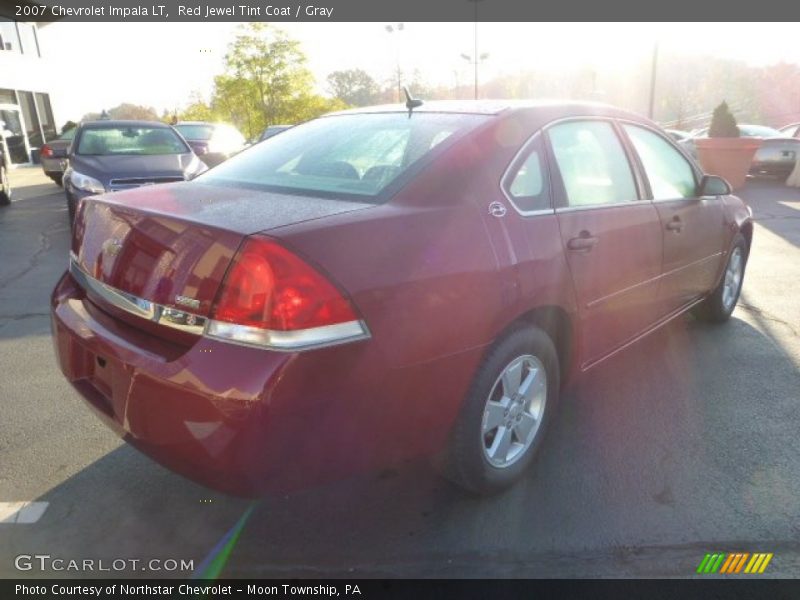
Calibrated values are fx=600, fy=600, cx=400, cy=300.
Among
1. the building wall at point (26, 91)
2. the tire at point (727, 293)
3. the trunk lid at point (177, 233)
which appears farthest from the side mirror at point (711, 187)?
the building wall at point (26, 91)

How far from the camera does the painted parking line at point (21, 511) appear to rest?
241 centimetres

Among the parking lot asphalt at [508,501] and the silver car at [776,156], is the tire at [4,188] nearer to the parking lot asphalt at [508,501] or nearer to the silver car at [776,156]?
the parking lot asphalt at [508,501]

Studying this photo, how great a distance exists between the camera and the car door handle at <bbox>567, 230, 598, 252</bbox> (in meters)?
2.60

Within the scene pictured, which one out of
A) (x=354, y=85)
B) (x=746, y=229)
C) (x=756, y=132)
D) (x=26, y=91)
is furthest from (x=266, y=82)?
(x=354, y=85)

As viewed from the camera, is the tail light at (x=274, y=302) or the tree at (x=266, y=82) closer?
the tail light at (x=274, y=302)

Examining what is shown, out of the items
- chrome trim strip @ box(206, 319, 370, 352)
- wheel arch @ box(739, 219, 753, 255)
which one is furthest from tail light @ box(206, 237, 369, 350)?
wheel arch @ box(739, 219, 753, 255)

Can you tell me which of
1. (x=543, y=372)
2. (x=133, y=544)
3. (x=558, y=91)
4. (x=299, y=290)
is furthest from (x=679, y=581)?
(x=558, y=91)

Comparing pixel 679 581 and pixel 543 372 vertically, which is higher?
pixel 543 372

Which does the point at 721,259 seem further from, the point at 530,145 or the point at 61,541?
the point at 61,541

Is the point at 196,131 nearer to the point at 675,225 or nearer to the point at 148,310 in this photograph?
the point at 675,225

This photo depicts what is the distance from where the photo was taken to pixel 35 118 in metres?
26.8

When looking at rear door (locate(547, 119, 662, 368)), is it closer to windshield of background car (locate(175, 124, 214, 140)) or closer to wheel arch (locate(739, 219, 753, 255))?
wheel arch (locate(739, 219, 753, 255))

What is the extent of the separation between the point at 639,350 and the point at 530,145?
2110 mm

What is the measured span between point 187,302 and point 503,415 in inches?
53.1
